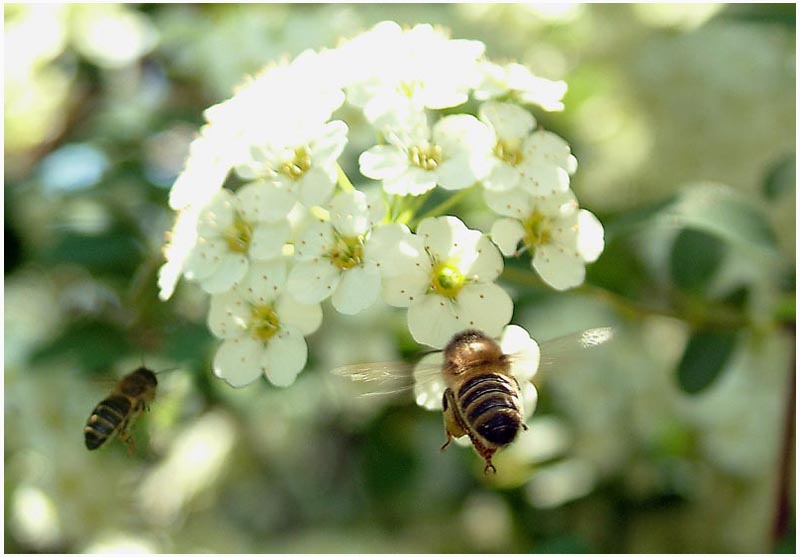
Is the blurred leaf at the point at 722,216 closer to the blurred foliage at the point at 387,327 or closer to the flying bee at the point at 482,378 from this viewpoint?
the blurred foliage at the point at 387,327

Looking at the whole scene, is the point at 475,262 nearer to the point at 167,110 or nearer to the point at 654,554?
A: the point at 654,554

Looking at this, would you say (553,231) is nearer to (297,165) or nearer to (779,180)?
(297,165)

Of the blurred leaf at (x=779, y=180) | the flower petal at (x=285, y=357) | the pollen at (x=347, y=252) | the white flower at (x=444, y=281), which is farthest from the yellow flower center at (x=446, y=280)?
the blurred leaf at (x=779, y=180)

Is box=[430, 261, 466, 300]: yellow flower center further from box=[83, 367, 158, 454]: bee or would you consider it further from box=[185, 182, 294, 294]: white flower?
Answer: box=[83, 367, 158, 454]: bee

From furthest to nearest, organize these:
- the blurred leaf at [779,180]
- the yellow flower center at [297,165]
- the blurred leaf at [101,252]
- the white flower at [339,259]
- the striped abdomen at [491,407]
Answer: the blurred leaf at [101,252] → the blurred leaf at [779,180] → the yellow flower center at [297,165] → the white flower at [339,259] → the striped abdomen at [491,407]

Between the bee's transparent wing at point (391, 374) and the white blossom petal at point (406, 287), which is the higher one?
the white blossom petal at point (406, 287)

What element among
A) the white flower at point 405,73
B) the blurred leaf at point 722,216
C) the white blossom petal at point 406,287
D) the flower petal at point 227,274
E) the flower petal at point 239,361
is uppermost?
the white flower at point 405,73
